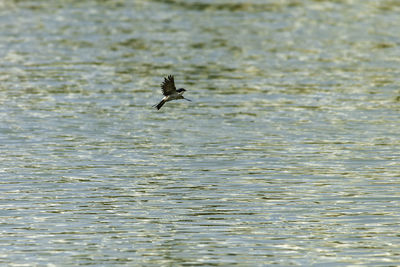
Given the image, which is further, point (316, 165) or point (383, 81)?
point (383, 81)

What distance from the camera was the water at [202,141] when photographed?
21.3m

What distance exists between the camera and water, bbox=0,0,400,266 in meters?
21.3

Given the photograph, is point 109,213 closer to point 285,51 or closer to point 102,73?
point 102,73

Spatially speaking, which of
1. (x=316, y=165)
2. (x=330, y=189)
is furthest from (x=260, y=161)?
(x=330, y=189)

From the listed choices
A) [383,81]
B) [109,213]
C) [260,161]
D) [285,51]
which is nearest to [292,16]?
[285,51]

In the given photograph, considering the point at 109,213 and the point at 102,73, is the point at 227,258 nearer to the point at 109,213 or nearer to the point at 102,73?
the point at 109,213

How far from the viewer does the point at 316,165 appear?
28.3m

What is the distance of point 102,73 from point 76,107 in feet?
24.1

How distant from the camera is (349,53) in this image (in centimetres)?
4969

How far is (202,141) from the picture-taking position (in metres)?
31.8

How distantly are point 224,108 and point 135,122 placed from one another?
3872mm

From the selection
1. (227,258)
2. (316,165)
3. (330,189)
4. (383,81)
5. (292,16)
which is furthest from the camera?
(292,16)

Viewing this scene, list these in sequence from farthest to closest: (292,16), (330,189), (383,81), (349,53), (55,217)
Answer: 1. (292,16)
2. (349,53)
3. (383,81)
4. (330,189)
5. (55,217)

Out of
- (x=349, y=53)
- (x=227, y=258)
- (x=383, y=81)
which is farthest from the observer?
(x=349, y=53)
